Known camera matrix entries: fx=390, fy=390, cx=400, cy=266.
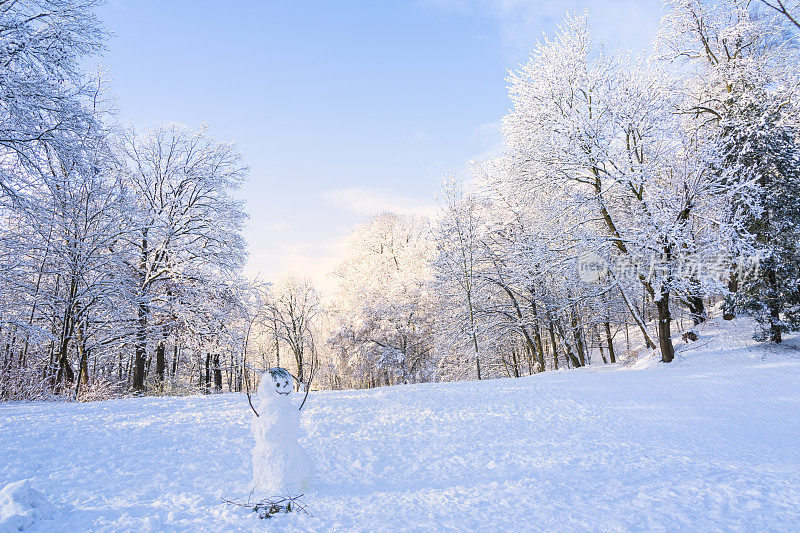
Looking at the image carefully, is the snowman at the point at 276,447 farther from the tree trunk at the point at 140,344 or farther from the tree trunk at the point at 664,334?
the tree trunk at the point at 140,344

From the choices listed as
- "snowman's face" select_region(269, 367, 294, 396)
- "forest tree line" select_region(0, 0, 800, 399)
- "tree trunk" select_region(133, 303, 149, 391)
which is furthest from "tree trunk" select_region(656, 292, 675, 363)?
"tree trunk" select_region(133, 303, 149, 391)

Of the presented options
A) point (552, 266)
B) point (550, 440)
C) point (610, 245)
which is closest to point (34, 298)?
point (550, 440)

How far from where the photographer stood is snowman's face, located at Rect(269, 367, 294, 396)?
3316 mm

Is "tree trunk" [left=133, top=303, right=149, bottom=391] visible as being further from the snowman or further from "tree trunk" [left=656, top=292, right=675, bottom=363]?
"tree trunk" [left=656, top=292, right=675, bottom=363]

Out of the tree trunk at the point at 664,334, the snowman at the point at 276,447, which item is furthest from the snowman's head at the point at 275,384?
the tree trunk at the point at 664,334

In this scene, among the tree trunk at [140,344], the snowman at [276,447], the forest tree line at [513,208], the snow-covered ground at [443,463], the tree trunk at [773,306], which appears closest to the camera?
the snow-covered ground at [443,463]

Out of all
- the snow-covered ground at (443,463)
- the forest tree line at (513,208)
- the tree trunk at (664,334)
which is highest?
the forest tree line at (513,208)

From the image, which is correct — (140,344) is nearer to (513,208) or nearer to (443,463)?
(443,463)

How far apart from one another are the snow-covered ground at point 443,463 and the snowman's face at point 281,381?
2.76 feet

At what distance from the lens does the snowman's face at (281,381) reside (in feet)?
10.9

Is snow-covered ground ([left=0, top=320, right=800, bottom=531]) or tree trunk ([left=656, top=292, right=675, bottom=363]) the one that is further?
tree trunk ([left=656, top=292, right=675, bottom=363])

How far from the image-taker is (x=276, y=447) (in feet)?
10.3

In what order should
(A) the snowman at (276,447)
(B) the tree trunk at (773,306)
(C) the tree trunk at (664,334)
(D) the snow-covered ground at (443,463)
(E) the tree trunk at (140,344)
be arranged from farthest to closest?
(E) the tree trunk at (140,344)
(C) the tree trunk at (664,334)
(B) the tree trunk at (773,306)
(A) the snowman at (276,447)
(D) the snow-covered ground at (443,463)

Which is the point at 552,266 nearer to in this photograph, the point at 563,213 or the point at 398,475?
the point at 563,213
